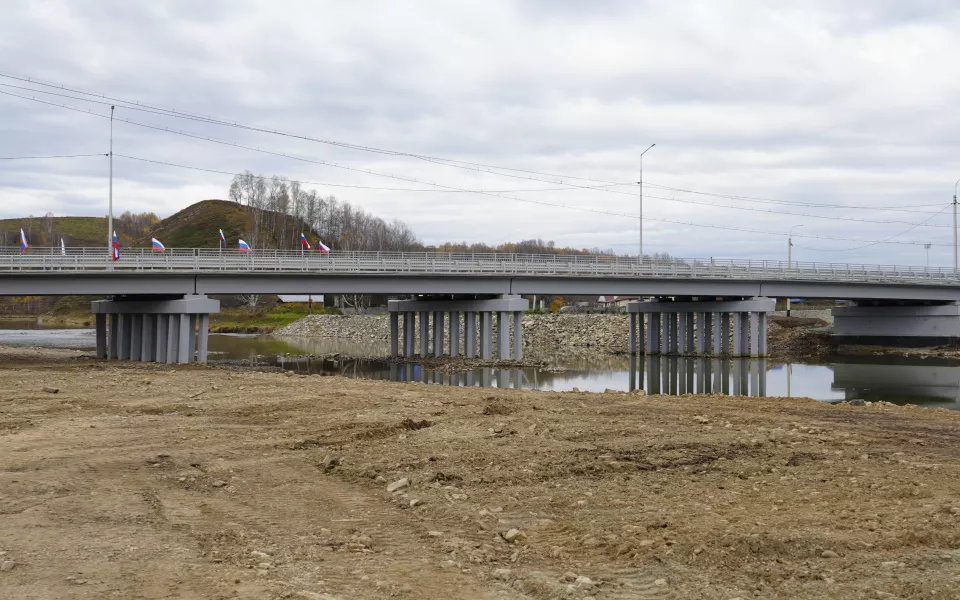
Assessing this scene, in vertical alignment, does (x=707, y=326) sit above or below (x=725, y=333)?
above

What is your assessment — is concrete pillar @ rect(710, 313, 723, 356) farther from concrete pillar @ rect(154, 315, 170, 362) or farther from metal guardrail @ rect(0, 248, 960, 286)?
concrete pillar @ rect(154, 315, 170, 362)

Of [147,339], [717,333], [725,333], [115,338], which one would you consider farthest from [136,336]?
[725,333]

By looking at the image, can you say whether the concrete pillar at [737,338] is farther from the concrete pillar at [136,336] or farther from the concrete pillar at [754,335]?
the concrete pillar at [136,336]

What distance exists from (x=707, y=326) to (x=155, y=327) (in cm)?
4535

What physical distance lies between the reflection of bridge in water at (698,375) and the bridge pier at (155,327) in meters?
24.5

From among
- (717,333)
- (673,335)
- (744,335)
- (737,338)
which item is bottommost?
(737,338)

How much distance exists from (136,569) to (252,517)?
2.26 metres

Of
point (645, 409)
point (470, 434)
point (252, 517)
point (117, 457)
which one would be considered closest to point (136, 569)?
point (252, 517)

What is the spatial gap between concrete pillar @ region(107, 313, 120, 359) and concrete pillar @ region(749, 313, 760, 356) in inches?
1891

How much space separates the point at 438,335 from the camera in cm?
6112

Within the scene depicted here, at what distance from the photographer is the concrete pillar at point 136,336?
49.2 m

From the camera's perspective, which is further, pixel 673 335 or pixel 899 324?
pixel 899 324

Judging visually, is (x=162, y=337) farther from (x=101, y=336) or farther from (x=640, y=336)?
(x=640, y=336)

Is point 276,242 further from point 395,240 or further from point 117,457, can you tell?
point 117,457
